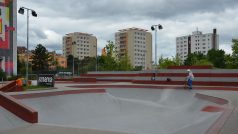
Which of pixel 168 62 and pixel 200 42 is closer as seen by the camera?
pixel 168 62

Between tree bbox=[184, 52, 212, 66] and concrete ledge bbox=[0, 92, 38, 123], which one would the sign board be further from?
tree bbox=[184, 52, 212, 66]

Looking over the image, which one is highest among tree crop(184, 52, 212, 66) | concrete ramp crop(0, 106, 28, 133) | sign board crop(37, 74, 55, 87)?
tree crop(184, 52, 212, 66)

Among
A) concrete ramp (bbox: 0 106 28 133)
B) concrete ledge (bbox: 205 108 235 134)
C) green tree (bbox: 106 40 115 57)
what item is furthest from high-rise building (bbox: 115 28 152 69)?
concrete ledge (bbox: 205 108 235 134)

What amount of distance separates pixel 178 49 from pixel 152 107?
162 m

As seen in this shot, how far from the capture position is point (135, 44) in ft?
513

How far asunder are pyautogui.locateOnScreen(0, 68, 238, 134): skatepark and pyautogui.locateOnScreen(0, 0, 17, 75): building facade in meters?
41.6

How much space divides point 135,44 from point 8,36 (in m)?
97.1

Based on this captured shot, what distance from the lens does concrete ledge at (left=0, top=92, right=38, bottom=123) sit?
40.9 ft

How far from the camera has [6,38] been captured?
64.0 m

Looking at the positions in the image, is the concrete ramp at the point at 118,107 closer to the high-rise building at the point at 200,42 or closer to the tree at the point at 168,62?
the tree at the point at 168,62

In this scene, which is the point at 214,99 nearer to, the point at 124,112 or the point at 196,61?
the point at 124,112

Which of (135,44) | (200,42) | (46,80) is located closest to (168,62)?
(46,80)

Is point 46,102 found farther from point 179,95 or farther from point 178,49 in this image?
point 178,49

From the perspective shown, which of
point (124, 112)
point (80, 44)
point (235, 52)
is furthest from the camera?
point (80, 44)
